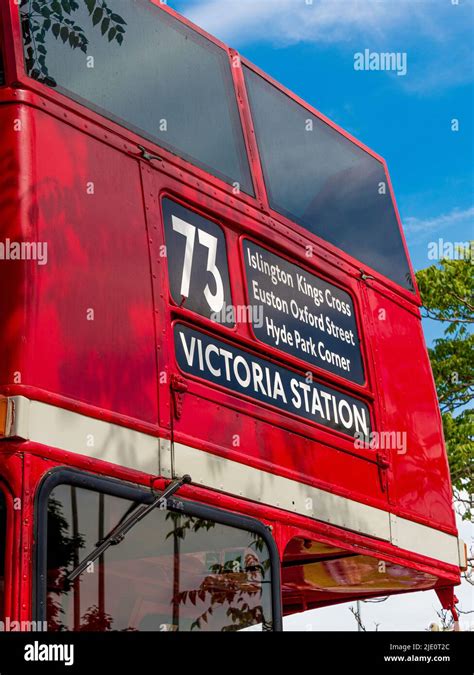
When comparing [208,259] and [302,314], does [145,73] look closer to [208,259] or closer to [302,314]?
[208,259]

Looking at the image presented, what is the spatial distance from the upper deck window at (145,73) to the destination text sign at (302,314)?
517 mm

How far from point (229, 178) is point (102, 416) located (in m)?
2.04

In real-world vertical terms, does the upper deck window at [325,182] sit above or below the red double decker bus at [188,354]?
above

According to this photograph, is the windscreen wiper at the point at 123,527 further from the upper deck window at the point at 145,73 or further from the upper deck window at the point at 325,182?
the upper deck window at the point at 325,182

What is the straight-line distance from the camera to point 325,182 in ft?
25.3

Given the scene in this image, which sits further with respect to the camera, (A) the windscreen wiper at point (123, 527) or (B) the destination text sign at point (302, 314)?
(B) the destination text sign at point (302, 314)

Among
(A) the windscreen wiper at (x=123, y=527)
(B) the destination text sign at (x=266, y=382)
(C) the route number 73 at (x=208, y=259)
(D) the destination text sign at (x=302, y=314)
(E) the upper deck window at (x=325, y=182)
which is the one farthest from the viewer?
(E) the upper deck window at (x=325, y=182)

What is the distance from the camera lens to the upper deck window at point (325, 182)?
7250 mm

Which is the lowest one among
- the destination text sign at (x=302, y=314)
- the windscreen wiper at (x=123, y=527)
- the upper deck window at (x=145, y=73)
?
the windscreen wiper at (x=123, y=527)

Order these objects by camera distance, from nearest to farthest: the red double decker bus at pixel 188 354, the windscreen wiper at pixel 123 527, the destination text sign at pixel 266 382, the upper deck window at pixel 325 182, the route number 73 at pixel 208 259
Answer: the windscreen wiper at pixel 123 527, the red double decker bus at pixel 188 354, the destination text sign at pixel 266 382, the route number 73 at pixel 208 259, the upper deck window at pixel 325 182

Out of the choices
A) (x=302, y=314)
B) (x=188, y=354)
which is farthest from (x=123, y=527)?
(x=302, y=314)

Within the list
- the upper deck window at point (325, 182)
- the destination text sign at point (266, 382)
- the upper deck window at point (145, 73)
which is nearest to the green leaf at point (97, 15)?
the upper deck window at point (145, 73)

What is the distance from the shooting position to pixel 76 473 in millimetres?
4871

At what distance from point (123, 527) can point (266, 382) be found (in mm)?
1617
